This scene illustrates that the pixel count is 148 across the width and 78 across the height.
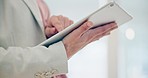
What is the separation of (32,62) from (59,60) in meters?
0.07

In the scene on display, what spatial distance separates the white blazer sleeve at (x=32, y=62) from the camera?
0.55m

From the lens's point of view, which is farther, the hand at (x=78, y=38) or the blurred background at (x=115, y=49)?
the blurred background at (x=115, y=49)

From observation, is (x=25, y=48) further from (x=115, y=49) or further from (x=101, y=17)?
(x=115, y=49)

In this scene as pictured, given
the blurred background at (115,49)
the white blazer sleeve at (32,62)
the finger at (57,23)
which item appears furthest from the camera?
the blurred background at (115,49)

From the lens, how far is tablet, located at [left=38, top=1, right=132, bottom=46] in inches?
23.3

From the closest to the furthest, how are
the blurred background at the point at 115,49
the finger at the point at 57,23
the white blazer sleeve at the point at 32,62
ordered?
the white blazer sleeve at the point at 32,62
the finger at the point at 57,23
the blurred background at the point at 115,49

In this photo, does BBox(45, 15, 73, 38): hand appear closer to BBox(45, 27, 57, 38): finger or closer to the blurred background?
BBox(45, 27, 57, 38): finger

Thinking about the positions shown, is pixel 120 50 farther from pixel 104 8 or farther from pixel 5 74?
pixel 5 74

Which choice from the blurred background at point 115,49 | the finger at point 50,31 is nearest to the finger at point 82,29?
the finger at point 50,31

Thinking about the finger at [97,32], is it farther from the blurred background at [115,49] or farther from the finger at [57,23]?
the blurred background at [115,49]

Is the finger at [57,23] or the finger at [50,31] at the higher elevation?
the finger at [57,23]

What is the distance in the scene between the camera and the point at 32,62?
0.55m

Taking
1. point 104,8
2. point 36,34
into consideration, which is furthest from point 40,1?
point 104,8

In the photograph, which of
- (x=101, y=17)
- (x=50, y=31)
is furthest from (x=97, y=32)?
(x=50, y=31)
